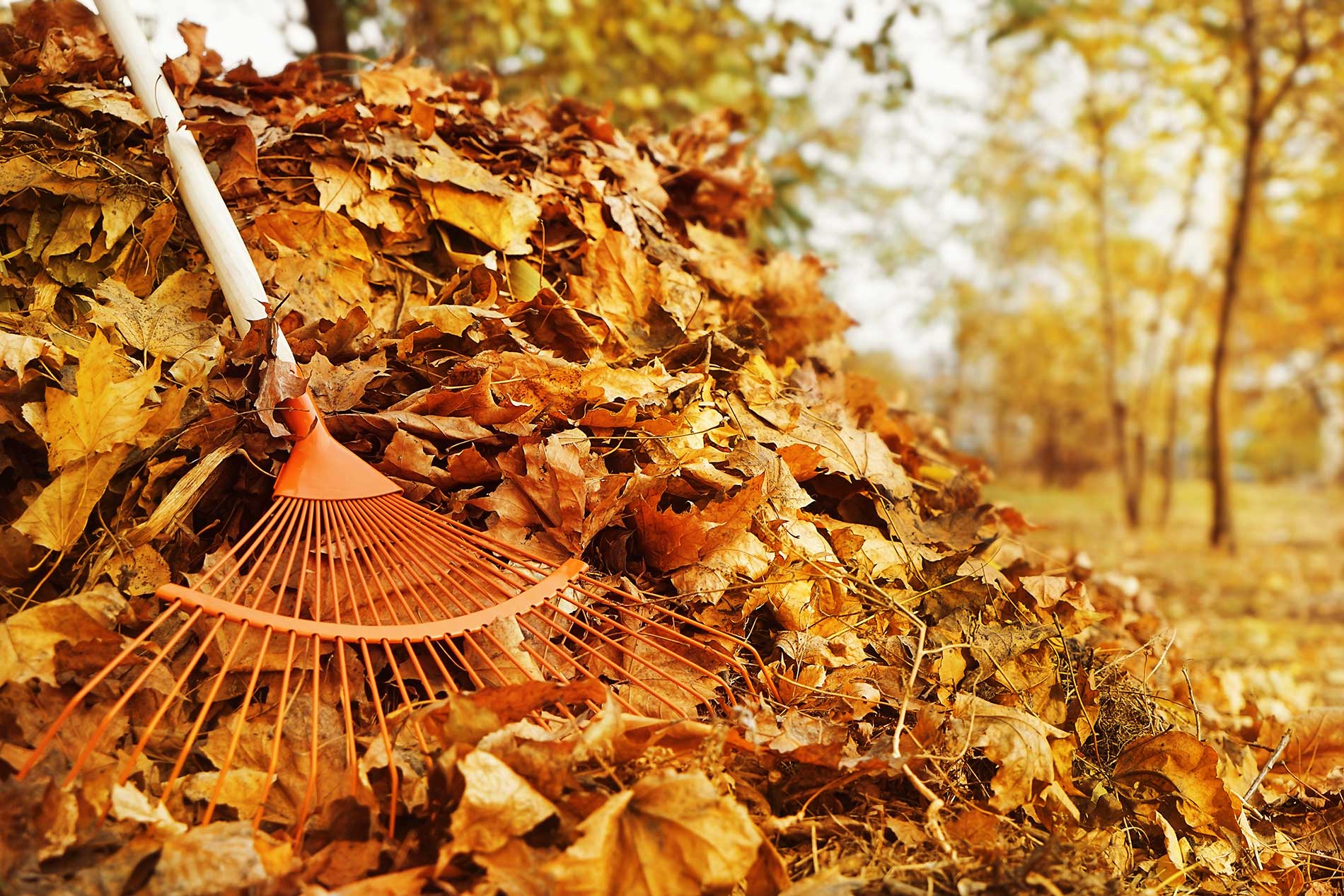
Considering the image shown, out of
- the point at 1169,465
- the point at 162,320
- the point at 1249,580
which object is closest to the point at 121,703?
the point at 162,320

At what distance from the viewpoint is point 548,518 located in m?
1.32

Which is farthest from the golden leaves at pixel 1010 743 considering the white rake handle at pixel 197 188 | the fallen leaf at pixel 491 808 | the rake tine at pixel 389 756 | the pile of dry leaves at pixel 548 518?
the white rake handle at pixel 197 188

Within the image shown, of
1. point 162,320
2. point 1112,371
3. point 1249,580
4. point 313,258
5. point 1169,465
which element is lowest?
point 1249,580

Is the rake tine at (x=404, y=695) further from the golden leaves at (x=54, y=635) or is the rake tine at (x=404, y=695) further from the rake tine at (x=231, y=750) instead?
the golden leaves at (x=54, y=635)

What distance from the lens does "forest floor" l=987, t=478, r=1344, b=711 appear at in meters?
2.94

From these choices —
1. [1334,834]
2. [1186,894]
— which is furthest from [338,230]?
[1334,834]

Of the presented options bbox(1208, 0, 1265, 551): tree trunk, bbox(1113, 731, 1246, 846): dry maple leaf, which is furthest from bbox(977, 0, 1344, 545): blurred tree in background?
bbox(1113, 731, 1246, 846): dry maple leaf

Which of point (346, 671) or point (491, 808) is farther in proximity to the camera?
point (346, 671)

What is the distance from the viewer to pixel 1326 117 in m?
6.65

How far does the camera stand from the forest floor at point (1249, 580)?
116 inches

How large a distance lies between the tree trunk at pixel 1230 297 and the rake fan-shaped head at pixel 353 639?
5.99 m

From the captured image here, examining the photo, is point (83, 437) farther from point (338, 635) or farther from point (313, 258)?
point (313, 258)

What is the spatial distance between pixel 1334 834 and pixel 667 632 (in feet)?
3.61

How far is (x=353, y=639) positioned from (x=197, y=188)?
32.2 inches
